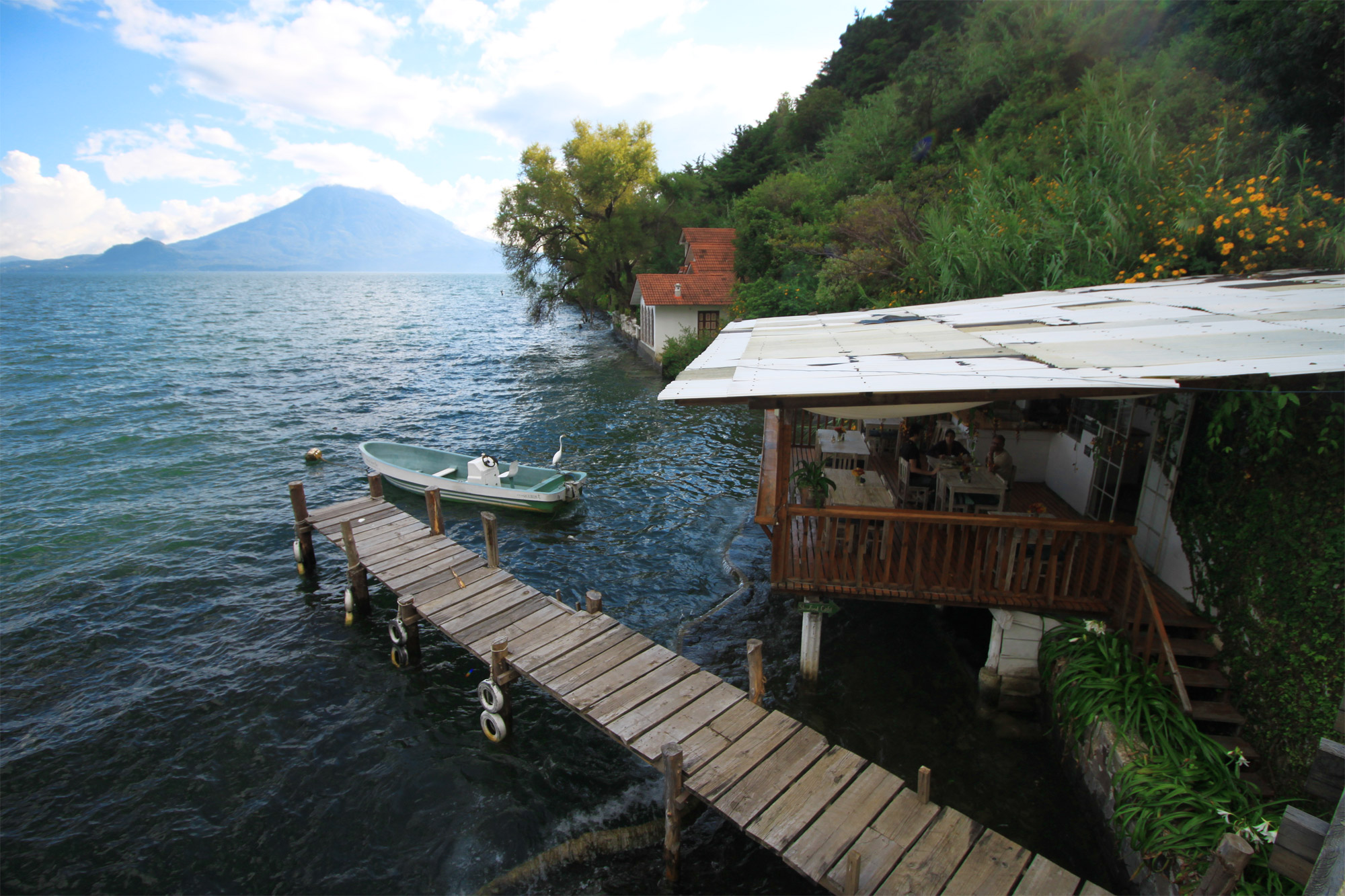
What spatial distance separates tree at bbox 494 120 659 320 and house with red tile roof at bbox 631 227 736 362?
6.51m

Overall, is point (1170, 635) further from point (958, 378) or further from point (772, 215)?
point (772, 215)

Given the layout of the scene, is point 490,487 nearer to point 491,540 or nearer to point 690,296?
point 491,540

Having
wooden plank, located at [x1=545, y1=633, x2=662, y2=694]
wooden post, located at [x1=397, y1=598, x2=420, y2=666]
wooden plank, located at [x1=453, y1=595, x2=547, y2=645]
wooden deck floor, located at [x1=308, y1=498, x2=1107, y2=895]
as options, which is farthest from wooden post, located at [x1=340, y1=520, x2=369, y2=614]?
wooden plank, located at [x1=545, y1=633, x2=662, y2=694]

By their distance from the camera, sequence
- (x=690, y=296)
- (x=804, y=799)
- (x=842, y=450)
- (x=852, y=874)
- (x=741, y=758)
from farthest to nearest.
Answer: (x=690, y=296)
(x=842, y=450)
(x=741, y=758)
(x=804, y=799)
(x=852, y=874)

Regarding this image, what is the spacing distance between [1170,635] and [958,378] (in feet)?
13.2

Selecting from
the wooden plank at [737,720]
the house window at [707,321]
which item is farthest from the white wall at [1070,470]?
the house window at [707,321]

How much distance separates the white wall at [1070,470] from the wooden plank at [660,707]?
20.4 feet

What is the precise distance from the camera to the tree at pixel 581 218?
1619 inches

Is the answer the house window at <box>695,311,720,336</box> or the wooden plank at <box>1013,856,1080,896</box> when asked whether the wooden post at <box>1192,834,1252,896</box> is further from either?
the house window at <box>695,311,720,336</box>

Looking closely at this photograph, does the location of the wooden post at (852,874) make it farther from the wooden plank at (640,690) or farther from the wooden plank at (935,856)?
the wooden plank at (640,690)

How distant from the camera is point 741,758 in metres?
6.80

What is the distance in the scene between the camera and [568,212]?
41.5 m

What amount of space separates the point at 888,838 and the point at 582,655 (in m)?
4.45

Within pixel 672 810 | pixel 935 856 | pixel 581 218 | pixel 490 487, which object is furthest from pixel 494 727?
pixel 581 218
